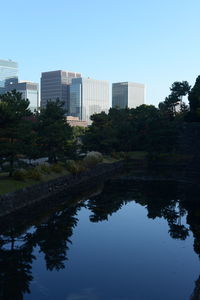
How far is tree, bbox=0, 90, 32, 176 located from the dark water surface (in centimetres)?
629

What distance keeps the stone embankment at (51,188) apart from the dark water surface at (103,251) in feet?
4.90

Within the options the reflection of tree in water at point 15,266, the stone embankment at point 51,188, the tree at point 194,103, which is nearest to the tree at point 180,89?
the tree at point 194,103

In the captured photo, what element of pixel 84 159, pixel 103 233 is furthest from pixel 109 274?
pixel 84 159

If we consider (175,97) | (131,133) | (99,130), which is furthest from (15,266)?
Result: (175,97)

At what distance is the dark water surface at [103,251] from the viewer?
16.0 m

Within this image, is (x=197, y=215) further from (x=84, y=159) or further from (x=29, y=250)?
(x=84, y=159)

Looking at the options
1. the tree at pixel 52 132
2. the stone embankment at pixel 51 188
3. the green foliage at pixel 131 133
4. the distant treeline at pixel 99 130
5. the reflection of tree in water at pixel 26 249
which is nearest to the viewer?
the reflection of tree in water at pixel 26 249

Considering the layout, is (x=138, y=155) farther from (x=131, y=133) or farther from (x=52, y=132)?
(x=52, y=132)

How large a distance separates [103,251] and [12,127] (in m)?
17.1

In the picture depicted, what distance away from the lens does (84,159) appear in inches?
2156

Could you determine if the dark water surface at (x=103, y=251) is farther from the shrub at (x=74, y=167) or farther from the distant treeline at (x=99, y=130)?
the shrub at (x=74, y=167)

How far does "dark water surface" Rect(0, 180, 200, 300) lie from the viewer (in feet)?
52.6

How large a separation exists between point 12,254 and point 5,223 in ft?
18.4

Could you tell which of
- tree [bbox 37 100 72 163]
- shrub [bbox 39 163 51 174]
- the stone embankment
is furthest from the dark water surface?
tree [bbox 37 100 72 163]
